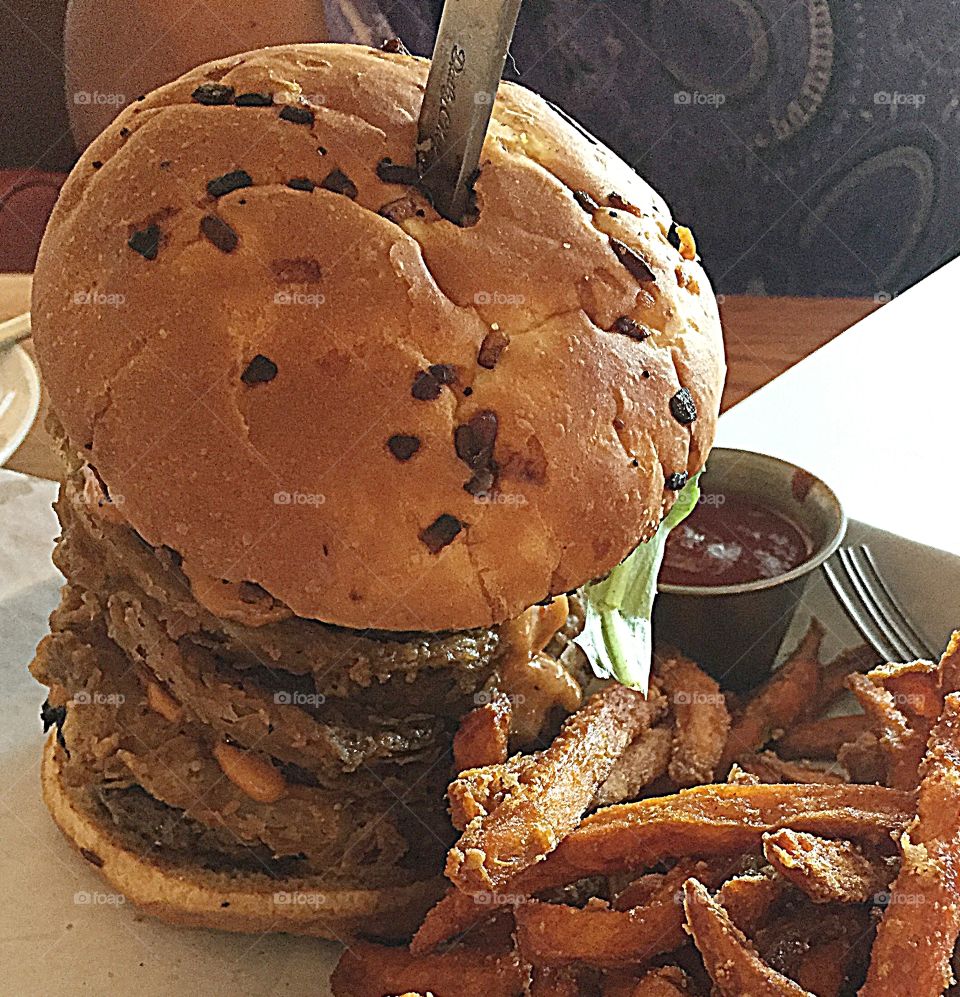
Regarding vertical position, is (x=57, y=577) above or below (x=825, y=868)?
below

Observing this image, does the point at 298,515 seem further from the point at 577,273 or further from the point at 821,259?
the point at 821,259

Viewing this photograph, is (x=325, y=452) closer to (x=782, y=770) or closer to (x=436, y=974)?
(x=436, y=974)

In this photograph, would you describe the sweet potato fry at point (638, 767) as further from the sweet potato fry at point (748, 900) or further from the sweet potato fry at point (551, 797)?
the sweet potato fry at point (748, 900)

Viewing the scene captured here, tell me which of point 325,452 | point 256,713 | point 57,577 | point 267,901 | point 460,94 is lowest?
point 57,577

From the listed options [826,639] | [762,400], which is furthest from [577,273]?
[762,400]

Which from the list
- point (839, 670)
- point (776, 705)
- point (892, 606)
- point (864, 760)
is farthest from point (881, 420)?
point (864, 760)

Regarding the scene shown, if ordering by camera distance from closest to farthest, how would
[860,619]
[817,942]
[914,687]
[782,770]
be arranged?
[817,942] → [914,687] → [782,770] → [860,619]

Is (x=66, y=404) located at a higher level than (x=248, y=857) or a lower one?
higher

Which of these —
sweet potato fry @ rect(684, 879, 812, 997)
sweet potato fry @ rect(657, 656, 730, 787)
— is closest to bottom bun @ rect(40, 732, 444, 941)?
sweet potato fry @ rect(657, 656, 730, 787)
